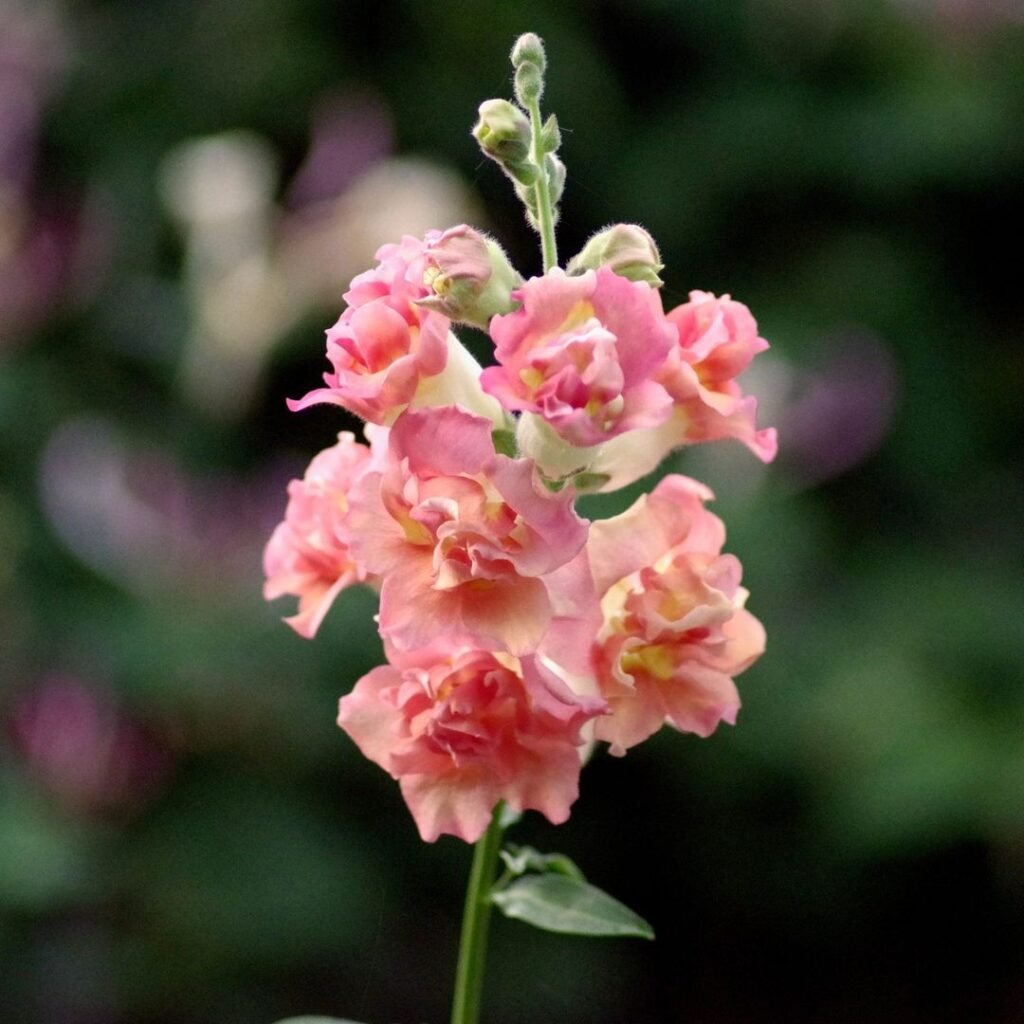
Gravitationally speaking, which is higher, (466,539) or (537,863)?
(466,539)

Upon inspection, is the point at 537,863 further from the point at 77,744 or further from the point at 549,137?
the point at 77,744

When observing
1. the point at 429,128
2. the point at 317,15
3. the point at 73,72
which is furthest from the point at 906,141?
the point at 73,72

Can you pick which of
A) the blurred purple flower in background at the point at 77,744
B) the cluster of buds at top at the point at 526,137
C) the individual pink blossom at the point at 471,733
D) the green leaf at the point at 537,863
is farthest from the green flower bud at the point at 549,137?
the blurred purple flower in background at the point at 77,744

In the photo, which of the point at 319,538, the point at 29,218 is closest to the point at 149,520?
the point at 29,218

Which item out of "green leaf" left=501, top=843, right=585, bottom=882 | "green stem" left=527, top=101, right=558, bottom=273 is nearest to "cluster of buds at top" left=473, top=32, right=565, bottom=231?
"green stem" left=527, top=101, right=558, bottom=273

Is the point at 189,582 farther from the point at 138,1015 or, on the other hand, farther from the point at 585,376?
the point at 585,376
